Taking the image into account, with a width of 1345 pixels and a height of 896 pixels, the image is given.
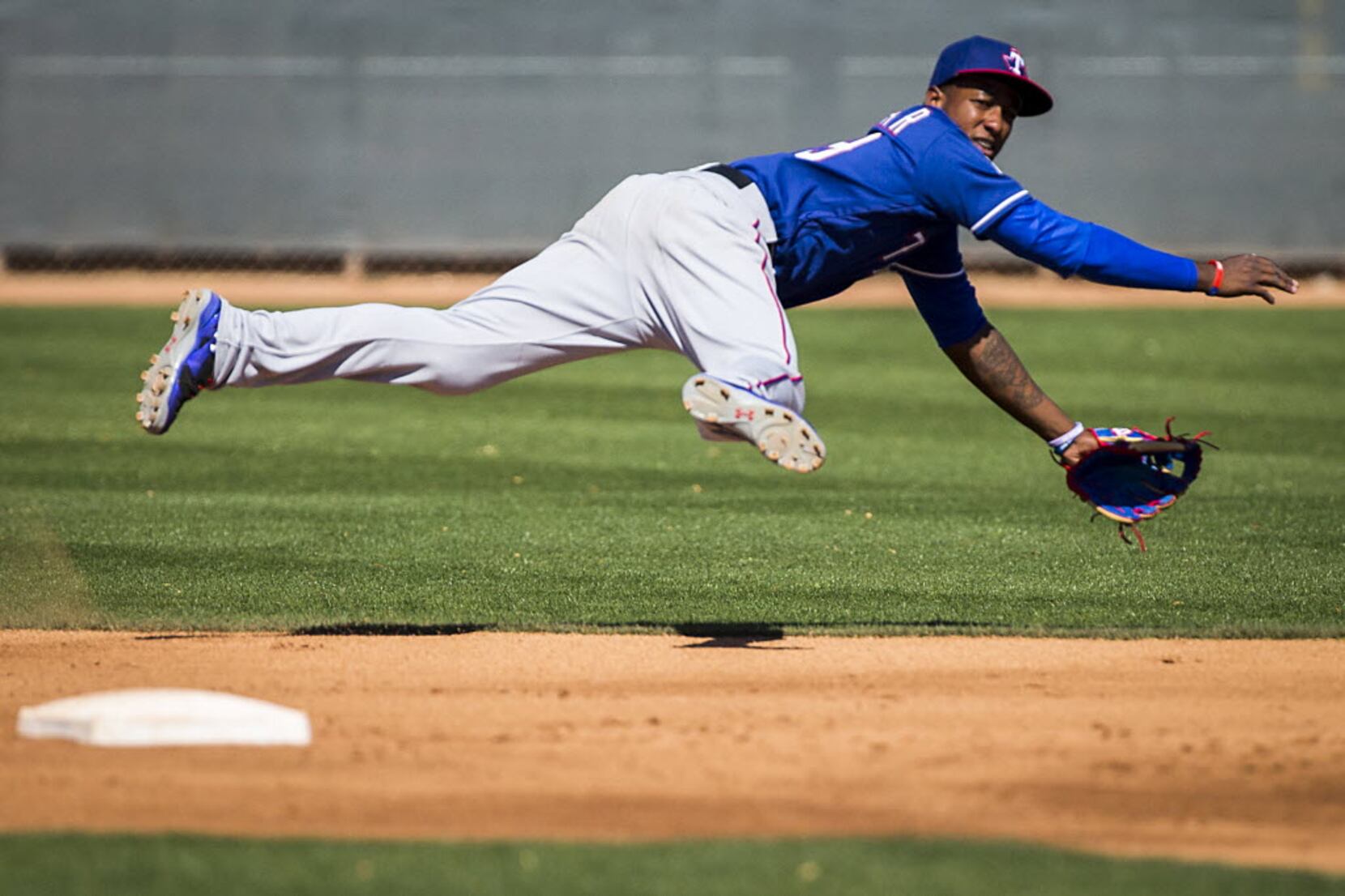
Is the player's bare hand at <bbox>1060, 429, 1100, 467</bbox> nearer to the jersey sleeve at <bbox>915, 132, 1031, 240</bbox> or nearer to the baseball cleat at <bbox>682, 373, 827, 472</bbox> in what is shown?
the jersey sleeve at <bbox>915, 132, 1031, 240</bbox>

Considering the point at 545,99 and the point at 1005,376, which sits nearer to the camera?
the point at 1005,376

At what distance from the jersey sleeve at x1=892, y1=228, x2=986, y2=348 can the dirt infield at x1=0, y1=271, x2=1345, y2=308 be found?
530 inches

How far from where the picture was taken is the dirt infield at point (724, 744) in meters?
4.43

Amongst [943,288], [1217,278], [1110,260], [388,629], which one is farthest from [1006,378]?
[388,629]

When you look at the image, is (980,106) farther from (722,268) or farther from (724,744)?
(724,744)

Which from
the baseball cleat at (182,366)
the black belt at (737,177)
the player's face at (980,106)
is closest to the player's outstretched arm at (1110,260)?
the player's face at (980,106)

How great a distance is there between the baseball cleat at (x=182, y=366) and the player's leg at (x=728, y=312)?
1.32m

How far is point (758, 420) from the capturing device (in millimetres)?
5398

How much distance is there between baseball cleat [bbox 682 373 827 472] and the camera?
212 inches

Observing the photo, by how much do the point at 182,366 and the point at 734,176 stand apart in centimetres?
179

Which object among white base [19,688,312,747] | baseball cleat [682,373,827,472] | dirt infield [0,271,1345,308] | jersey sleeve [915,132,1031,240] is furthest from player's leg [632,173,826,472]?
dirt infield [0,271,1345,308]

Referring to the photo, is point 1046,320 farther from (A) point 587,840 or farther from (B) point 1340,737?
(A) point 587,840

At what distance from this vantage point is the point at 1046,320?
18.6 metres

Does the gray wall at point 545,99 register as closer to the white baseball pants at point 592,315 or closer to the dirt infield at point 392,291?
the dirt infield at point 392,291
